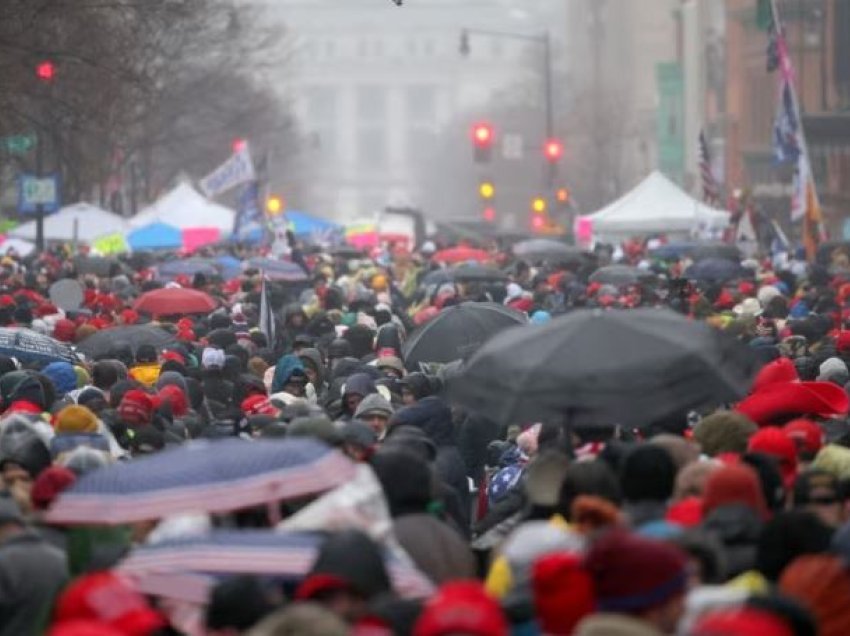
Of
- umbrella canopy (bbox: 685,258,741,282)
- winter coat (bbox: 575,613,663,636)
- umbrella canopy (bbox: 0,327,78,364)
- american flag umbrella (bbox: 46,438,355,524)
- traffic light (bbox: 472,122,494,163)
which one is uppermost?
traffic light (bbox: 472,122,494,163)

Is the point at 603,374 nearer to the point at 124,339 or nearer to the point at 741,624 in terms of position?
the point at 741,624

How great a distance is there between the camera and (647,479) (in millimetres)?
10719

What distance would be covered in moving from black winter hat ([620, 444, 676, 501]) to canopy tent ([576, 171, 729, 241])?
37.2m

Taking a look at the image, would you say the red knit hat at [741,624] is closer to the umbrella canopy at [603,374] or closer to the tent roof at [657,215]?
the umbrella canopy at [603,374]

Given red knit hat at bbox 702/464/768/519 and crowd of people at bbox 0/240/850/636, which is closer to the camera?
crowd of people at bbox 0/240/850/636

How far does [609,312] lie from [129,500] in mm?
2660

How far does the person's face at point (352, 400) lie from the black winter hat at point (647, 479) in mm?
5818

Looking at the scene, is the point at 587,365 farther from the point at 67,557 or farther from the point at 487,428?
the point at 487,428

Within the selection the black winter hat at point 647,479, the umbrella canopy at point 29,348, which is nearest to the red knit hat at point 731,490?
the black winter hat at point 647,479

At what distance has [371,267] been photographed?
1576 inches

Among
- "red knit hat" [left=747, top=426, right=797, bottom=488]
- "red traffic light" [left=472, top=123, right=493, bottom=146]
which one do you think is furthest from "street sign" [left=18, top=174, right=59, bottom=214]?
"red knit hat" [left=747, top=426, right=797, bottom=488]

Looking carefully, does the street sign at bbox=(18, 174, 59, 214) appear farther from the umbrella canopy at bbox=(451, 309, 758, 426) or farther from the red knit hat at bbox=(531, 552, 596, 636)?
the red knit hat at bbox=(531, 552, 596, 636)

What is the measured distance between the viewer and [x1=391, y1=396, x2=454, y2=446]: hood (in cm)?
1512

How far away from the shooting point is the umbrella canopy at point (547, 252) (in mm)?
41062
